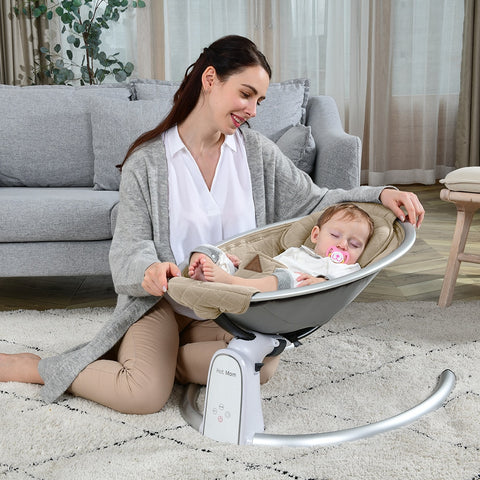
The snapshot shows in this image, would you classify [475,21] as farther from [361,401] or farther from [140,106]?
[361,401]

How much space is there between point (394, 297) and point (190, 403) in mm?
1253

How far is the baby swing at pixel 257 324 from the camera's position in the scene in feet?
4.42

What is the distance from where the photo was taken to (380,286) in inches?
113

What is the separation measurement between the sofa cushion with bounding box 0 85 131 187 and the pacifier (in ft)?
4.92

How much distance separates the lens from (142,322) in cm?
173

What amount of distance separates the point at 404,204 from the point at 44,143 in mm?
1721

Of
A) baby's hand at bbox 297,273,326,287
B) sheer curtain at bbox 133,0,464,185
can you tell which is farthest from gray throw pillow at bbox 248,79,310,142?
sheer curtain at bbox 133,0,464,185

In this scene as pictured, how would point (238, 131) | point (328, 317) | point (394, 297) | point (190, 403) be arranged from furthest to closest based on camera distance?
point (394, 297), point (238, 131), point (190, 403), point (328, 317)

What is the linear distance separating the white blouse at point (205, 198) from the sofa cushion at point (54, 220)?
74 centimetres

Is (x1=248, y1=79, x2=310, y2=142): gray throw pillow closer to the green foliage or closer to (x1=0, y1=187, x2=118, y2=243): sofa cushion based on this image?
(x1=0, y1=187, x2=118, y2=243): sofa cushion

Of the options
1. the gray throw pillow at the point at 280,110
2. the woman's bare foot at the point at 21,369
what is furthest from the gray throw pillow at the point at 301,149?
the woman's bare foot at the point at 21,369

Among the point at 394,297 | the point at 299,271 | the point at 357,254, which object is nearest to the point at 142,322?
the point at 299,271

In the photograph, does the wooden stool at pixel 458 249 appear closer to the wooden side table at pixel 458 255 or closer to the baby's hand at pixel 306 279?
the wooden side table at pixel 458 255

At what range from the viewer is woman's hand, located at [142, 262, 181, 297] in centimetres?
144
